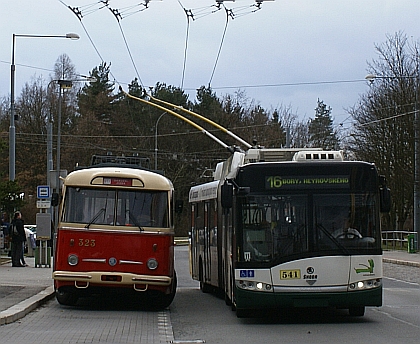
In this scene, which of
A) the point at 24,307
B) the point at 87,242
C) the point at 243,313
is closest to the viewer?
the point at 243,313

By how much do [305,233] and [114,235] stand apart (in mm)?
3931

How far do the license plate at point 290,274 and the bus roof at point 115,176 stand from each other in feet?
12.5

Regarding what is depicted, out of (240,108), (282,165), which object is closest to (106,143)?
(240,108)

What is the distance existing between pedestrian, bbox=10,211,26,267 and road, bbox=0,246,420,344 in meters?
10.7

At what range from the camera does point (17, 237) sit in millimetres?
28250

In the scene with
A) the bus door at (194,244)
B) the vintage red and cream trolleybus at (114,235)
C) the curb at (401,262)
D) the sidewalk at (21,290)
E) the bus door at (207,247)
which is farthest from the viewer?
the curb at (401,262)

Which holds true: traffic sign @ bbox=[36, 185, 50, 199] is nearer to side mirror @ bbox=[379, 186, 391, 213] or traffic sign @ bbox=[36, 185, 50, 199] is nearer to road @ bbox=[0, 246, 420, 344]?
road @ bbox=[0, 246, 420, 344]

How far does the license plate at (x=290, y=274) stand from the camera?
1343cm

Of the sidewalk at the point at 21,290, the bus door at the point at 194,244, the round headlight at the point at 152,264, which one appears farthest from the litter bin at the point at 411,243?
the round headlight at the point at 152,264

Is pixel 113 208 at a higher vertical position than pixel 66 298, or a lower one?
higher

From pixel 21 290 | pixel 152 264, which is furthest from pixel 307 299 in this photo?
pixel 21 290

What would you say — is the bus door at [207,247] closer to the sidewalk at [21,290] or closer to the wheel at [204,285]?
the wheel at [204,285]

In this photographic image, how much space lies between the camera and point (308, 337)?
39.8 feet

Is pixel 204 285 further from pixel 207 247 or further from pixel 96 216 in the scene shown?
pixel 96 216
